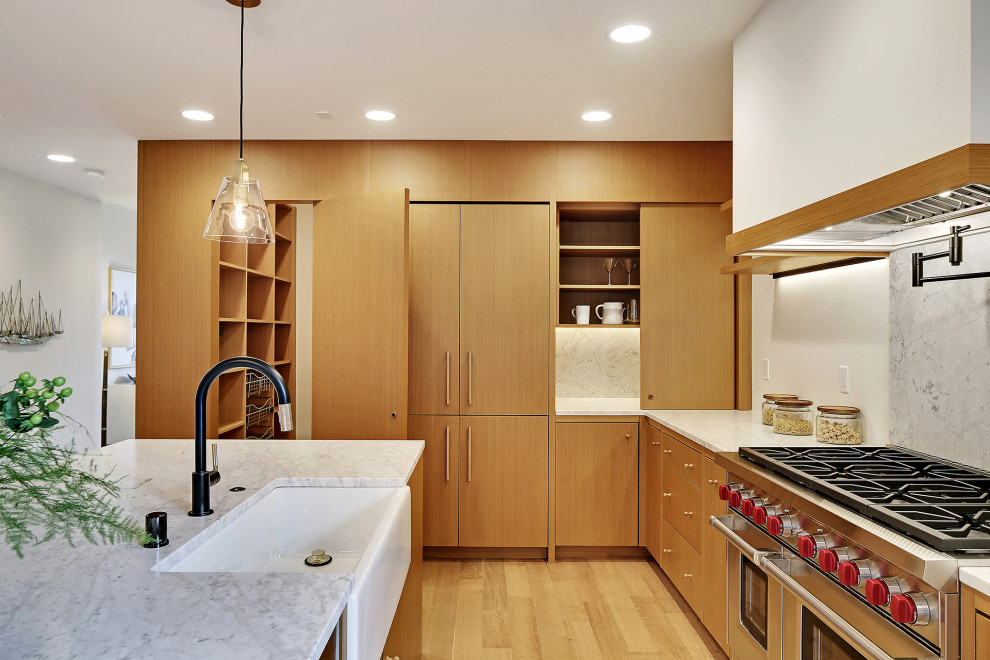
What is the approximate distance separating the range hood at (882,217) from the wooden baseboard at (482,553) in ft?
6.89

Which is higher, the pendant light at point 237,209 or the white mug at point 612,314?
the pendant light at point 237,209

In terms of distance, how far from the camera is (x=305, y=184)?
12.2 feet

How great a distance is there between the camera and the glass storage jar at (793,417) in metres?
2.67

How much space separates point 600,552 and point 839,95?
284cm

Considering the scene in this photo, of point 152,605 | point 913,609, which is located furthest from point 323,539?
point 913,609

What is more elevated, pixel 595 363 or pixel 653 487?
pixel 595 363

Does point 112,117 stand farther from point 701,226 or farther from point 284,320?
point 701,226

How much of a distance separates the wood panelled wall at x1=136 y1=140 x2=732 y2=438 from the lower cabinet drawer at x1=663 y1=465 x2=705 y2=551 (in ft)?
5.42

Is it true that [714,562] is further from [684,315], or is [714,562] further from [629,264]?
[629,264]

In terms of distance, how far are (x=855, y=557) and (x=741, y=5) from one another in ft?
5.94

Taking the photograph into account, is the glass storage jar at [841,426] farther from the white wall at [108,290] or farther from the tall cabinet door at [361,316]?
the white wall at [108,290]

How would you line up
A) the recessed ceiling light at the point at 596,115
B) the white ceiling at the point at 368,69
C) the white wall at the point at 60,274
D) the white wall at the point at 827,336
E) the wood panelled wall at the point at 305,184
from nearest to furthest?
the white ceiling at the point at 368,69, the white wall at the point at 827,336, the recessed ceiling light at the point at 596,115, the wood panelled wall at the point at 305,184, the white wall at the point at 60,274

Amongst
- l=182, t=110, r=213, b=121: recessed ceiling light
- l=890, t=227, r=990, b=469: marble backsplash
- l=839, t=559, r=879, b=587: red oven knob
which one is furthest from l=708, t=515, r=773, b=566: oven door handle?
l=182, t=110, r=213, b=121: recessed ceiling light

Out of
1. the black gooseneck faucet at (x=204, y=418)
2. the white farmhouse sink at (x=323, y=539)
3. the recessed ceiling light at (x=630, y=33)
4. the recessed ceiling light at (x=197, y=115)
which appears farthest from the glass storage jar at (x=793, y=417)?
the recessed ceiling light at (x=197, y=115)
